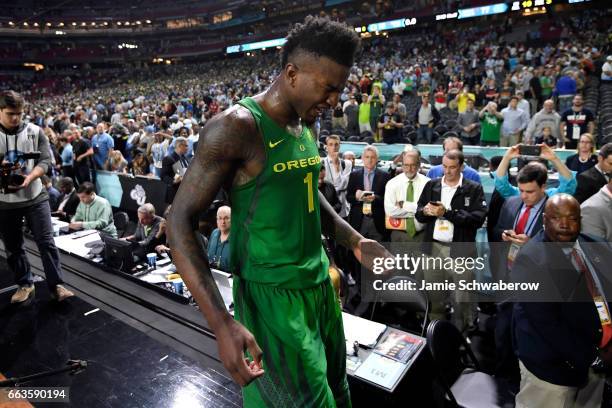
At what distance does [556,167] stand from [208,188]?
11.7 feet

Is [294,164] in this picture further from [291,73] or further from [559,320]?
[559,320]

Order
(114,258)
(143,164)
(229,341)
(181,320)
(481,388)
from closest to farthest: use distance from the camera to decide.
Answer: (229,341)
(481,388)
(181,320)
(114,258)
(143,164)

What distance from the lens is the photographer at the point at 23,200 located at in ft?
10.0

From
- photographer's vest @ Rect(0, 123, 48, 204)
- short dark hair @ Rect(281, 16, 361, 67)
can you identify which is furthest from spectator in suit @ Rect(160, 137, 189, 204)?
short dark hair @ Rect(281, 16, 361, 67)

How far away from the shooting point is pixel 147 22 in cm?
4150

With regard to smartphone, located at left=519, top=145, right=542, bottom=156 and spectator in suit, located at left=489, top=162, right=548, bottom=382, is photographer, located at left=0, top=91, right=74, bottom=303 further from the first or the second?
smartphone, located at left=519, top=145, right=542, bottom=156

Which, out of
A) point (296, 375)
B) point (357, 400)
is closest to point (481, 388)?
point (357, 400)

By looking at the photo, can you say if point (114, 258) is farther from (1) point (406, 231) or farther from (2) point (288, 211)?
(2) point (288, 211)

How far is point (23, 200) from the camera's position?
3.19m

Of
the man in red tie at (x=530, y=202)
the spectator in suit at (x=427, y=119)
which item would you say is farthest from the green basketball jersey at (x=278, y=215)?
the spectator in suit at (x=427, y=119)

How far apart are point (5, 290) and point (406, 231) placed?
3703mm

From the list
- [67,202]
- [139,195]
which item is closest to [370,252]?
[67,202]

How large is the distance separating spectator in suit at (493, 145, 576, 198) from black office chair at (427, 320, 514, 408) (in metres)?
1.97

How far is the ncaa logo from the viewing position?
742cm
